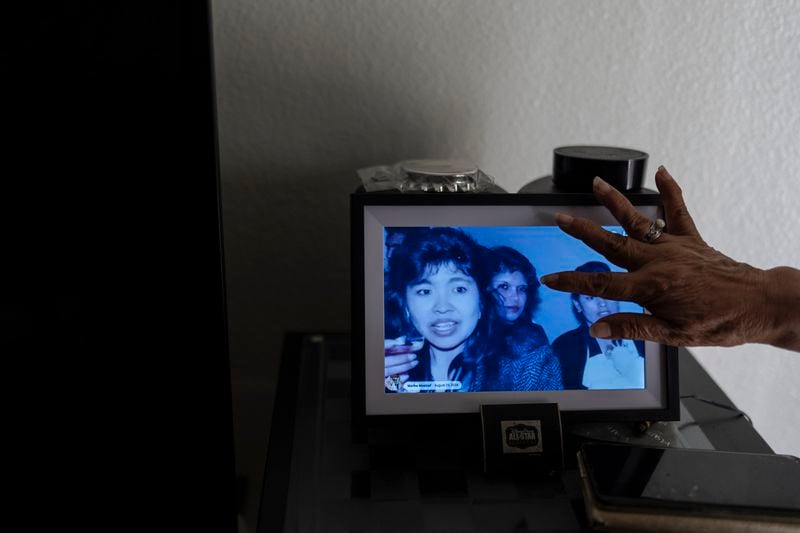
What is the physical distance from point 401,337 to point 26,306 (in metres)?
0.42

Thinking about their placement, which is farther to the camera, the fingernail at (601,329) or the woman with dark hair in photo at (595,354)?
the woman with dark hair in photo at (595,354)

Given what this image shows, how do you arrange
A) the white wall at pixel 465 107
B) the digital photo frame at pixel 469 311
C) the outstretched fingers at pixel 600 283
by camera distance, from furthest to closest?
the white wall at pixel 465 107
the digital photo frame at pixel 469 311
the outstretched fingers at pixel 600 283

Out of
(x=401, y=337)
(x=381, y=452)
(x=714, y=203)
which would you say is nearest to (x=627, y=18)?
(x=714, y=203)

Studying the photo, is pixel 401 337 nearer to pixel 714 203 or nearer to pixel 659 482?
pixel 659 482

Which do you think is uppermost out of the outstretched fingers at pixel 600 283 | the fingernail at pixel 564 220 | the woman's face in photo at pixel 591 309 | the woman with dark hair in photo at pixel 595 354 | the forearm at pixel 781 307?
the fingernail at pixel 564 220

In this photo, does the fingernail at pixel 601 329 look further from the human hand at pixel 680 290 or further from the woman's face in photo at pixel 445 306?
the woman's face in photo at pixel 445 306

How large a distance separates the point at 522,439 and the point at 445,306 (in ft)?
0.61

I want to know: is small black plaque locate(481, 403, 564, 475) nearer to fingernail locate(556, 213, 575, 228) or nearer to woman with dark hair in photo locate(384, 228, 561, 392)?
woman with dark hair in photo locate(384, 228, 561, 392)

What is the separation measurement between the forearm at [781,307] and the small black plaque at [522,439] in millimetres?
261

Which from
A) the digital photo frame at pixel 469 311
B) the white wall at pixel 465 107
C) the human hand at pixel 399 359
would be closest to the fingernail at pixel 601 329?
the digital photo frame at pixel 469 311

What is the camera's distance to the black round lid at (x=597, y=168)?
2.93 feet

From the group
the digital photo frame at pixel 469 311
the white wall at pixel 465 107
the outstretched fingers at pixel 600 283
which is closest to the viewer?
the outstretched fingers at pixel 600 283

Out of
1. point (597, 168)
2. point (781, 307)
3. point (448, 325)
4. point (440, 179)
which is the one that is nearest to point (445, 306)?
point (448, 325)

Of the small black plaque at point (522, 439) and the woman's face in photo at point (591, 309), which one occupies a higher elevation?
the woman's face in photo at point (591, 309)
